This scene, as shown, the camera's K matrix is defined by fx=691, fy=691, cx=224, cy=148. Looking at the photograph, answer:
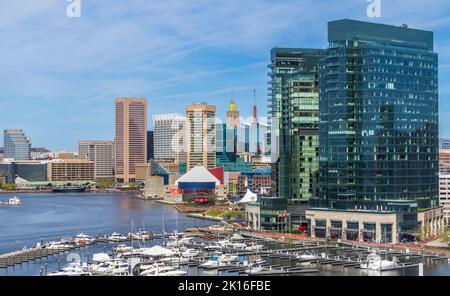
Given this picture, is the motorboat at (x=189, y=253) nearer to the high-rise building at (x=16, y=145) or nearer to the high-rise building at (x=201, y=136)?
the high-rise building at (x=201, y=136)

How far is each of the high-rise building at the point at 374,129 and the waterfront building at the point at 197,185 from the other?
51.5 feet

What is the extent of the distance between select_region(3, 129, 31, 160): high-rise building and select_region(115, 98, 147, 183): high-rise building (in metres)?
6.99

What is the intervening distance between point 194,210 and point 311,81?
10726mm

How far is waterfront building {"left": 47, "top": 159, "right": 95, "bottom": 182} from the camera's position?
52.2 metres

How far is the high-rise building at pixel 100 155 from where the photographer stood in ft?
186

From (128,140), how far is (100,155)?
3.97 meters

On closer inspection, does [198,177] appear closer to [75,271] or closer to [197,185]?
[197,185]

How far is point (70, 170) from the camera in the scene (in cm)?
5303

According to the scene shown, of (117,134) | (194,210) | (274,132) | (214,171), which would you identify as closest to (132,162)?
(117,134)

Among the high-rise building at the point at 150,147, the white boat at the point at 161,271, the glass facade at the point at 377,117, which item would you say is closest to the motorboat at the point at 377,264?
the white boat at the point at 161,271

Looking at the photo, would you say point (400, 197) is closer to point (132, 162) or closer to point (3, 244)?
point (3, 244)

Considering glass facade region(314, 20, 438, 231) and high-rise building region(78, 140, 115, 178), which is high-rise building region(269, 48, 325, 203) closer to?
glass facade region(314, 20, 438, 231)

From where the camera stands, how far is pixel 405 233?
15.5m

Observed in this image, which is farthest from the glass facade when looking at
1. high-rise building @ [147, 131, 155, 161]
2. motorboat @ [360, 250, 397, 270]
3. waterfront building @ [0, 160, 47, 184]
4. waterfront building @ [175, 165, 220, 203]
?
high-rise building @ [147, 131, 155, 161]
